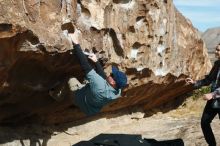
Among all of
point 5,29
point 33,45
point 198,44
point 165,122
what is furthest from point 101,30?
point 198,44

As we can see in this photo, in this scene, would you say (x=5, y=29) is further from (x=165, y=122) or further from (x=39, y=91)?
(x=165, y=122)

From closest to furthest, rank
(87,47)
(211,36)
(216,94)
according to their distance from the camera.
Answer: (216,94), (87,47), (211,36)

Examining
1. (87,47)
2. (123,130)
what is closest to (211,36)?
(123,130)

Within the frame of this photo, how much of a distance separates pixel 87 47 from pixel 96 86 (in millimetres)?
1046

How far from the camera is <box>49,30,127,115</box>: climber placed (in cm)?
649

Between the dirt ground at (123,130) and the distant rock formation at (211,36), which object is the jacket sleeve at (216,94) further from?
the distant rock formation at (211,36)

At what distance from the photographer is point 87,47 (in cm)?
Result: 736

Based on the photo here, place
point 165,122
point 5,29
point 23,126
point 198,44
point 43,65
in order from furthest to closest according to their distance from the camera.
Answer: point 198,44, point 165,122, point 23,126, point 43,65, point 5,29

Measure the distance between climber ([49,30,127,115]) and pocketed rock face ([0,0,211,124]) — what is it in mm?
471

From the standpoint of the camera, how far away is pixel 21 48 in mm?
6684

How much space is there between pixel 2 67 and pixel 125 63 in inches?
99.6

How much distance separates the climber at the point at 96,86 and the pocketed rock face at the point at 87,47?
0.47 metres

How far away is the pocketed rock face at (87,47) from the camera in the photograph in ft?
21.9

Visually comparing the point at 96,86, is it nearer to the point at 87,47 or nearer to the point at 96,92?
Result: the point at 96,92
